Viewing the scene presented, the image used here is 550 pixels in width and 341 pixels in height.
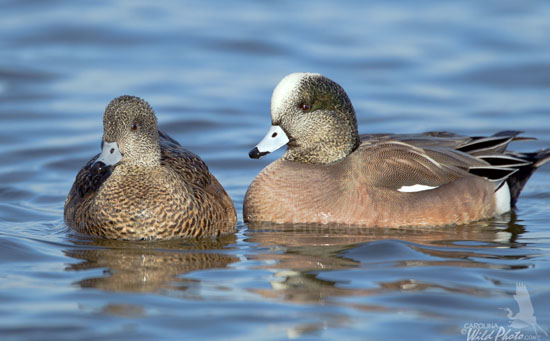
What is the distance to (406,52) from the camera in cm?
1319

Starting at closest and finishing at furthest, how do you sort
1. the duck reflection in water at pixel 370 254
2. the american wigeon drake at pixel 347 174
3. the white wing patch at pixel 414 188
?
the duck reflection in water at pixel 370 254
the american wigeon drake at pixel 347 174
the white wing patch at pixel 414 188

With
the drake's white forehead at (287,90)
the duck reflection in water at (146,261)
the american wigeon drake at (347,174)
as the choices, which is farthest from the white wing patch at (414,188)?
the duck reflection in water at (146,261)

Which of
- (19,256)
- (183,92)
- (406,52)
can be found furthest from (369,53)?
(19,256)

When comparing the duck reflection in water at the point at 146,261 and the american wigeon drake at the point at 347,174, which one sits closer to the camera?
the duck reflection in water at the point at 146,261

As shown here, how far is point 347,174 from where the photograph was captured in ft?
24.6

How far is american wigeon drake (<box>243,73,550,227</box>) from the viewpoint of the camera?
744cm

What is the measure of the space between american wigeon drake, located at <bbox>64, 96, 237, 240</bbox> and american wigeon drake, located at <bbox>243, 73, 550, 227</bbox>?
66 cm

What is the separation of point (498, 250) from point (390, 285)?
130 cm

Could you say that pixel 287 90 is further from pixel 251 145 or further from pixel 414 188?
pixel 251 145

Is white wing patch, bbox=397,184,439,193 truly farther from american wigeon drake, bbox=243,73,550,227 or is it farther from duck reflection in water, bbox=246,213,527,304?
duck reflection in water, bbox=246,213,527,304

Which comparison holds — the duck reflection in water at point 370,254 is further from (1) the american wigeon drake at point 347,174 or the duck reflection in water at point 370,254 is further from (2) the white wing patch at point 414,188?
(2) the white wing patch at point 414,188

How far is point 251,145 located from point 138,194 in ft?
11.5

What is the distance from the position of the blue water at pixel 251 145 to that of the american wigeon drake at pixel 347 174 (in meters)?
0.18

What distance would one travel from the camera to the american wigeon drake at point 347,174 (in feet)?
24.4
